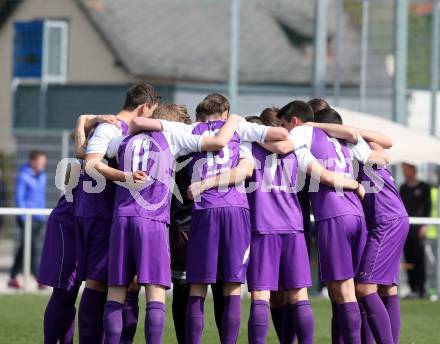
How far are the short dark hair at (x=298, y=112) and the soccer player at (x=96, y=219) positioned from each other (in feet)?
3.37

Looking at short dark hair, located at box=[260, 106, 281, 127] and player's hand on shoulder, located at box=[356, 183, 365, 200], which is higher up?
short dark hair, located at box=[260, 106, 281, 127]

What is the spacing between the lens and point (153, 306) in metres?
8.73

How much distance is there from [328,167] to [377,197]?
558 millimetres

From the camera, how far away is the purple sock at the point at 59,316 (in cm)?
921

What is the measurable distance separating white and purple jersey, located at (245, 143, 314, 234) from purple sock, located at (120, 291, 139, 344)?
1110mm

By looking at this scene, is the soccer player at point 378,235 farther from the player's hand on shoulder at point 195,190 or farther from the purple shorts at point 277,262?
the player's hand on shoulder at point 195,190

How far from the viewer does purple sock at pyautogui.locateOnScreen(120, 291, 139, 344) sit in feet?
30.8

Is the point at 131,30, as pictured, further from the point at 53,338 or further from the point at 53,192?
the point at 53,338

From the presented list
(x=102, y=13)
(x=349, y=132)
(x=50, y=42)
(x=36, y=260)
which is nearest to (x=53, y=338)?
(x=349, y=132)

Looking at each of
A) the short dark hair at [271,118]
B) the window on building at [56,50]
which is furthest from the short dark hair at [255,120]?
the window on building at [56,50]

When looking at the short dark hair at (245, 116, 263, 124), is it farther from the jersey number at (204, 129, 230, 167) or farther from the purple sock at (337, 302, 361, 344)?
the purple sock at (337, 302, 361, 344)

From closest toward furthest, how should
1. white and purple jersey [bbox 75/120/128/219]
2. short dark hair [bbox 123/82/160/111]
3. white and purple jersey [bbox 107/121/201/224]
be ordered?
white and purple jersey [bbox 107/121/201/224] → white and purple jersey [bbox 75/120/128/219] → short dark hair [bbox 123/82/160/111]

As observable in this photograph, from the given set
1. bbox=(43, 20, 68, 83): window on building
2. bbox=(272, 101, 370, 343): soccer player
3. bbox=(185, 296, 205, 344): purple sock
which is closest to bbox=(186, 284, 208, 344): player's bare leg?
bbox=(185, 296, 205, 344): purple sock

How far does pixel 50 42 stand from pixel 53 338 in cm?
2757
